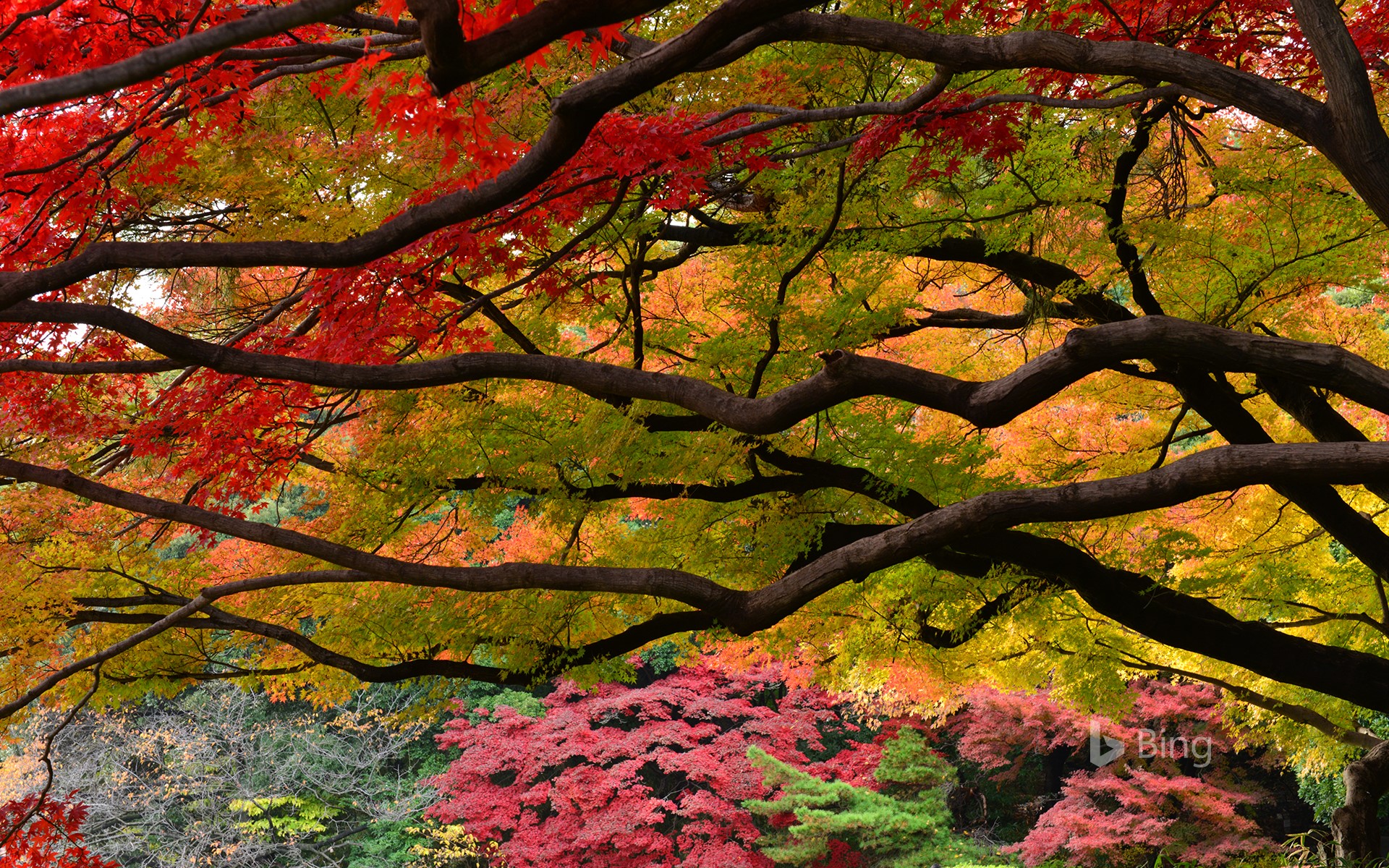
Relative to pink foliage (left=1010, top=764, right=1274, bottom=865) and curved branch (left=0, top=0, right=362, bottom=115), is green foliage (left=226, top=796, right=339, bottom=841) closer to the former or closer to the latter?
pink foliage (left=1010, top=764, right=1274, bottom=865)

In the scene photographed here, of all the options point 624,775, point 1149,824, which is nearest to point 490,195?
point 624,775

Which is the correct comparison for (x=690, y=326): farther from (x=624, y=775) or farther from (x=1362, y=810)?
(x=624, y=775)

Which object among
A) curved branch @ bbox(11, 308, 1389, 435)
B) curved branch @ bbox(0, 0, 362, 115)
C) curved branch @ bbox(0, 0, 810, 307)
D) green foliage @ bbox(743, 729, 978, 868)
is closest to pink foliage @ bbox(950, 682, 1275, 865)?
green foliage @ bbox(743, 729, 978, 868)

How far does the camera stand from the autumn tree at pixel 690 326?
11.1 ft

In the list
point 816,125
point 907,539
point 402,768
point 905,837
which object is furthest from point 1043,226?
point 402,768

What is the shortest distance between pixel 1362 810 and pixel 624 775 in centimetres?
839

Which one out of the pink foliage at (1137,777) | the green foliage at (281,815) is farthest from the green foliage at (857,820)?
the green foliage at (281,815)

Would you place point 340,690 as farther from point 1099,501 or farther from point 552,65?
point 1099,501

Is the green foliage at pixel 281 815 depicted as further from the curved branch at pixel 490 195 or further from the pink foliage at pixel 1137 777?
the curved branch at pixel 490 195

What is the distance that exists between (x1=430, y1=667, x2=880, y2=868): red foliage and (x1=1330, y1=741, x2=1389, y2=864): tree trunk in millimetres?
7611

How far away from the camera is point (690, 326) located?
251 inches

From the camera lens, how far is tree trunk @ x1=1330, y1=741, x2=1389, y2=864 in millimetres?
7219

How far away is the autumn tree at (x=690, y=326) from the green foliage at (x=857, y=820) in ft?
19.6

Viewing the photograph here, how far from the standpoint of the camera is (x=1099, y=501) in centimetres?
391
